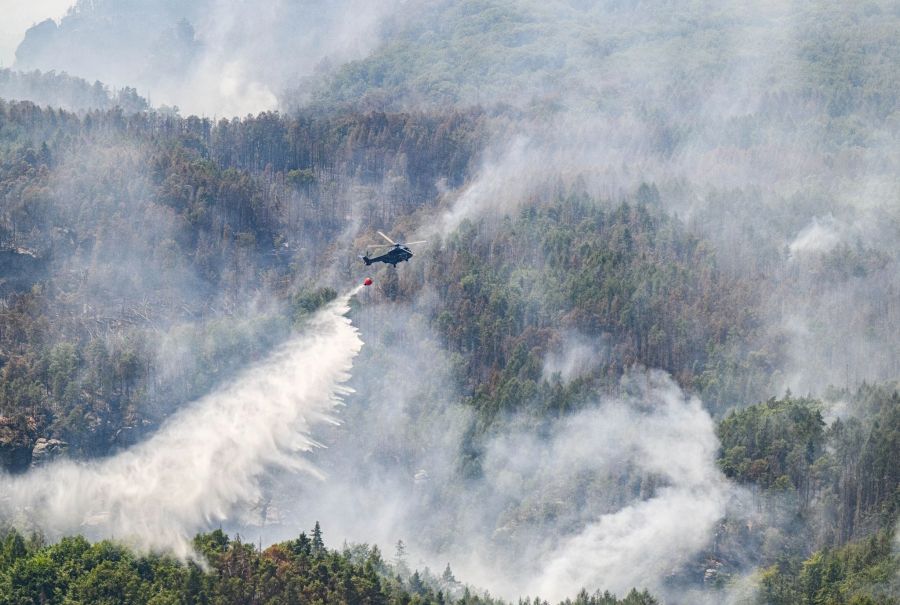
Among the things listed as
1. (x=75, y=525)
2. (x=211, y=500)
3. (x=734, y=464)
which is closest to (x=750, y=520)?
(x=734, y=464)

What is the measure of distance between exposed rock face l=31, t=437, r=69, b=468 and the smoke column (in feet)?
3.95

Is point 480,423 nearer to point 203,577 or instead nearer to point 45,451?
point 45,451

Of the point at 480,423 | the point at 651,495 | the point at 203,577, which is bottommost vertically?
the point at 203,577

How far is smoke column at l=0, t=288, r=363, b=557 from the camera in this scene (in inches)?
6294

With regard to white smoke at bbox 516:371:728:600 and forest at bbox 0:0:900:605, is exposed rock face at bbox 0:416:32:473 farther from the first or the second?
white smoke at bbox 516:371:728:600

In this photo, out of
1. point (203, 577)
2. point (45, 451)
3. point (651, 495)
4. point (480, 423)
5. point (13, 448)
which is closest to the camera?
point (203, 577)

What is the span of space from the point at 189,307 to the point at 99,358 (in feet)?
73.3

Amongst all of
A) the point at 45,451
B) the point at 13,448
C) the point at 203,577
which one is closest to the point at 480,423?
the point at 45,451

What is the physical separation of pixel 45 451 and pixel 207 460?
16.2 meters

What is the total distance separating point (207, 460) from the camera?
17262cm

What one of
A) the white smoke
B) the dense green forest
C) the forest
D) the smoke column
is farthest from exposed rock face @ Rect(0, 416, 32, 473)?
the white smoke

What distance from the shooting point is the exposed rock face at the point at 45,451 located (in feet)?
551

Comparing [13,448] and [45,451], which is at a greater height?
[13,448]

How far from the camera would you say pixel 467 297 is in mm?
191500
